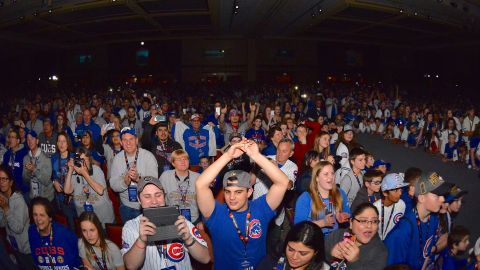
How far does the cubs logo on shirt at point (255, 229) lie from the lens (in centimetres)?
296

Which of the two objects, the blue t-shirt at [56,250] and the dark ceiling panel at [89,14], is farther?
the dark ceiling panel at [89,14]

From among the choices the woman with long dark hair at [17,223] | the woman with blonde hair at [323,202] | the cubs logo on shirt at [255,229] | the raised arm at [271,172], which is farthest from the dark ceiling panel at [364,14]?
the woman with long dark hair at [17,223]

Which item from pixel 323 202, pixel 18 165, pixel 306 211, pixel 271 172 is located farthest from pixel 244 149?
pixel 18 165

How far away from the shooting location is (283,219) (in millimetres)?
4656

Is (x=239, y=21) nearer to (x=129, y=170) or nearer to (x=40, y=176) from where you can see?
(x=40, y=176)

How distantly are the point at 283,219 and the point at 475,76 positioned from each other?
28.9m

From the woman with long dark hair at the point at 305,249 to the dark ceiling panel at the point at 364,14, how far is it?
16.8 m

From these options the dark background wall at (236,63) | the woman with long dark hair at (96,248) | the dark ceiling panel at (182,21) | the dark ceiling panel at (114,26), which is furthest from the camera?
the dark background wall at (236,63)

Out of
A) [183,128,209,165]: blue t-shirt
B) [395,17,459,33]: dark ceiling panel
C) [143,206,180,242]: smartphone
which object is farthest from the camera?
[395,17,459,33]: dark ceiling panel

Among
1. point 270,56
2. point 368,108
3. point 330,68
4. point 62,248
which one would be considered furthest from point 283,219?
point 330,68

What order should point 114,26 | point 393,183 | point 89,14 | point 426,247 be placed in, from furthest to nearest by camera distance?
point 114,26, point 89,14, point 393,183, point 426,247

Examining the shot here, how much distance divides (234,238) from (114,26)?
2115 cm

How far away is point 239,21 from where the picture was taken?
22109 millimetres

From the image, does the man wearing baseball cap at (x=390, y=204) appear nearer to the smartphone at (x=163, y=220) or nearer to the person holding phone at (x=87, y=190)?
the smartphone at (x=163, y=220)
